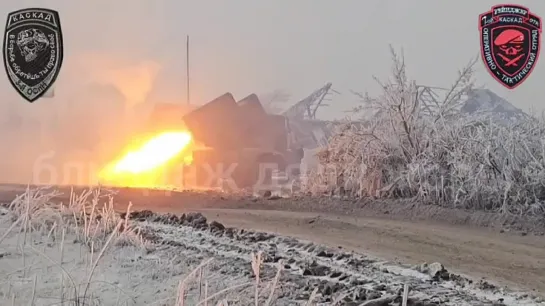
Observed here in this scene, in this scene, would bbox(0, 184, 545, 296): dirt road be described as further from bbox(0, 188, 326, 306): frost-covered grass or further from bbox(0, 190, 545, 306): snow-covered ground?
bbox(0, 188, 326, 306): frost-covered grass

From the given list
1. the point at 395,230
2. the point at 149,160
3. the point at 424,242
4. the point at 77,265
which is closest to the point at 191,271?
the point at 77,265

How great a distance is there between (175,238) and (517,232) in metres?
5.22

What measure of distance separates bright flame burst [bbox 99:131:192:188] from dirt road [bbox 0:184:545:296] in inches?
271

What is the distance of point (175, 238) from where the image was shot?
7.61 meters

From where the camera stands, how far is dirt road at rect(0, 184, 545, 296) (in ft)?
21.9

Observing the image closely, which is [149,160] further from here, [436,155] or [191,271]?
[191,271]

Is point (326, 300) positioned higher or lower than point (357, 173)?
lower

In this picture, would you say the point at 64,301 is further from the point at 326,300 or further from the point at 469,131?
the point at 469,131

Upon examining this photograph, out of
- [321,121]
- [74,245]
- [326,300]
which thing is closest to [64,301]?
[326,300]

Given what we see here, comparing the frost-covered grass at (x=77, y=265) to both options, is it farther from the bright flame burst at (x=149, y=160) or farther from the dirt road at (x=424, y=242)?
the bright flame burst at (x=149, y=160)

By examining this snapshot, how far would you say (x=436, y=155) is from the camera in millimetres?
12547

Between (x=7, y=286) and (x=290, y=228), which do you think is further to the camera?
(x=290, y=228)

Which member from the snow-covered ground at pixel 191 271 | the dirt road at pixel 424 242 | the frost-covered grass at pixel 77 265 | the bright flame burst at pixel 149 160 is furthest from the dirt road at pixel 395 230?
the bright flame burst at pixel 149 160

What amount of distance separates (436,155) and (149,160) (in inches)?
473
